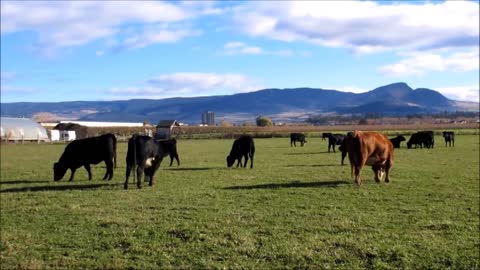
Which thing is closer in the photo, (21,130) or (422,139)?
(422,139)

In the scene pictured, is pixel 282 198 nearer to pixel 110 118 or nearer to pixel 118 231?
pixel 118 231

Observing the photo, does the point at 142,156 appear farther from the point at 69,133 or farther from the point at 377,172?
the point at 69,133

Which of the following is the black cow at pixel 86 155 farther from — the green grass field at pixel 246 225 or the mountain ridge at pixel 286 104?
the mountain ridge at pixel 286 104

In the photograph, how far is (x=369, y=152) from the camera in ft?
56.0

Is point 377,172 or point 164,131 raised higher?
point 164,131

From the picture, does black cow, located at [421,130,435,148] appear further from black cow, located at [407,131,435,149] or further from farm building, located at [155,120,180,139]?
farm building, located at [155,120,180,139]

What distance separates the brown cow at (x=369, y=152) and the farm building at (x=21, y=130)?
285ft

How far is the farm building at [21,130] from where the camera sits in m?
95.9

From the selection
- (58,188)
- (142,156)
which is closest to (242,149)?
(142,156)

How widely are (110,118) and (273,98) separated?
102 meters

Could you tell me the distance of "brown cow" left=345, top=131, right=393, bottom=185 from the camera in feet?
55.0

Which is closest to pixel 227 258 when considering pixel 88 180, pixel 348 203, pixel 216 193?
pixel 348 203

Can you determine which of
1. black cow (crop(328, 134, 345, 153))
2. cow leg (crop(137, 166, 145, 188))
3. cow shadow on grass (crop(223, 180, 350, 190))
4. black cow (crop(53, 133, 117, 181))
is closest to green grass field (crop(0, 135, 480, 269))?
cow shadow on grass (crop(223, 180, 350, 190))

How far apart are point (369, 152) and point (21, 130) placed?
308ft
